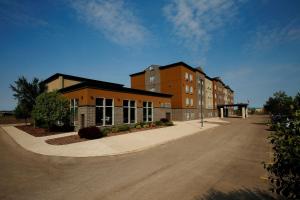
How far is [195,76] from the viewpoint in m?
51.9

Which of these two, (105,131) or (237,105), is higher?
(237,105)

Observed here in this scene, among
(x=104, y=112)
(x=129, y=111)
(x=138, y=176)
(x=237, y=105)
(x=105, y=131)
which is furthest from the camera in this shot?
(x=237, y=105)

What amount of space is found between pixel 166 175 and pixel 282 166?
230 inches

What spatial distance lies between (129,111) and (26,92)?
1926 cm

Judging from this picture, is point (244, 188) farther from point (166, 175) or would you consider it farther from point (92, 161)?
point (92, 161)

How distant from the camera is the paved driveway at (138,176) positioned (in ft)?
21.9

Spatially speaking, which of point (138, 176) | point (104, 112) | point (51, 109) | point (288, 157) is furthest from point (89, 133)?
point (288, 157)

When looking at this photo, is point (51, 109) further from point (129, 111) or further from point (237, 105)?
point (237, 105)

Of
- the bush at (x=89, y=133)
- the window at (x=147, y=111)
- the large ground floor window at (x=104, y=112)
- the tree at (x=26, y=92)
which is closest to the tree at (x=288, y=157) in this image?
the bush at (x=89, y=133)

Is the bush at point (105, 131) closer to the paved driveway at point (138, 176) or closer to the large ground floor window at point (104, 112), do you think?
the large ground floor window at point (104, 112)

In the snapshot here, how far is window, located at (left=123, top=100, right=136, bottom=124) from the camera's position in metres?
27.6

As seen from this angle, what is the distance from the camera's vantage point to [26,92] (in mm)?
33000

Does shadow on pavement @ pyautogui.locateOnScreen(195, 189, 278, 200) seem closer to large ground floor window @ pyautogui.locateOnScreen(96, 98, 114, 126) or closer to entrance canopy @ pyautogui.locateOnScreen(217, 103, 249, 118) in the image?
large ground floor window @ pyautogui.locateOnScreen(96, 98, 114, 126)

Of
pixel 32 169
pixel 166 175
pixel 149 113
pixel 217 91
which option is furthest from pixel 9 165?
pixel 217 91
